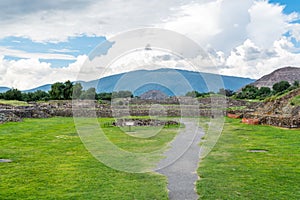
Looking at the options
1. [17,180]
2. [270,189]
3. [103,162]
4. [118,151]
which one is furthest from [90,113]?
[270,189]

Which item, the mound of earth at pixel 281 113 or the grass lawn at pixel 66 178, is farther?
the mound of earth at pixel 281 113

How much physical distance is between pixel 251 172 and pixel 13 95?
300 ft

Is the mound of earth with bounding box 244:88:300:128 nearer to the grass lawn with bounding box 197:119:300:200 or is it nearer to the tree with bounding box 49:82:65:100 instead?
the grass lawn with bounding box 197:119:300:200

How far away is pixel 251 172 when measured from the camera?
16484 millimetres

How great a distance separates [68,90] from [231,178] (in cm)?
9073

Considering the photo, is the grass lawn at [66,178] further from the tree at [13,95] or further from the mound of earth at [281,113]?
the tree at [13,95]

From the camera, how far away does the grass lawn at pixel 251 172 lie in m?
13.0

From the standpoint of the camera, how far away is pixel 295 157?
66.5 ft

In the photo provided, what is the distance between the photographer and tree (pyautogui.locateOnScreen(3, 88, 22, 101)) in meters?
94.8

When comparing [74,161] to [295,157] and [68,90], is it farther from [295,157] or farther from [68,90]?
[68,90]

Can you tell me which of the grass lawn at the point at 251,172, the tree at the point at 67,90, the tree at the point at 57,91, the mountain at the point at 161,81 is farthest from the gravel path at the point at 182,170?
the tree at the point at 57,91

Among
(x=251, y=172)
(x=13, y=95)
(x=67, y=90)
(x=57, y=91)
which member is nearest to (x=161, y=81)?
(x=251, y=172)

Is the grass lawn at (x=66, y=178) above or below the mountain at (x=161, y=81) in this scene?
below

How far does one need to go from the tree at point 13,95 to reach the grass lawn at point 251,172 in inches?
3263
